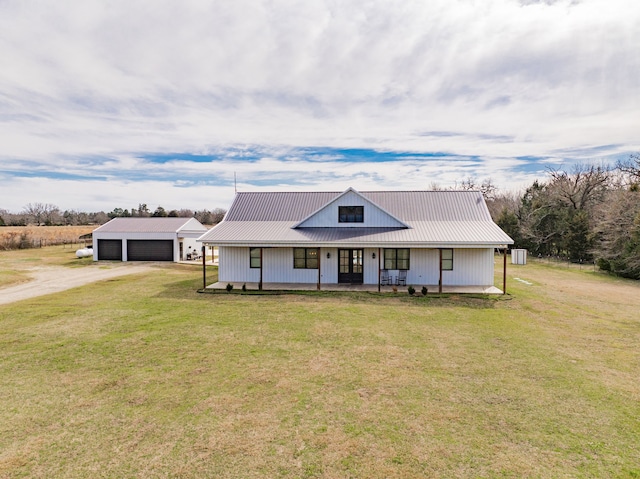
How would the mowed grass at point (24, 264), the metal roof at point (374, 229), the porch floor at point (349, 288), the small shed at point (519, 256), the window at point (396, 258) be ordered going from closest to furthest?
the porch floor at point (349, 288), the metal roof at point (374, 229), the window at point (396, 258), the mowed grass at point (24, 264), the small shed at point (519, 256)

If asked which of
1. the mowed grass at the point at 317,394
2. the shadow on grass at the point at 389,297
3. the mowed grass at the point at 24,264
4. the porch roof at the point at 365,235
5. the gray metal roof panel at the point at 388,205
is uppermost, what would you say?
the gray metal roof panel at the point at 388,205

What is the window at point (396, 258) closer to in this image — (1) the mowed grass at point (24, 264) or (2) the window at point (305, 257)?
(2) the window at point (305, 257)

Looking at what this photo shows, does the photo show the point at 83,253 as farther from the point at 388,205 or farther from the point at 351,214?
the point at 388,205

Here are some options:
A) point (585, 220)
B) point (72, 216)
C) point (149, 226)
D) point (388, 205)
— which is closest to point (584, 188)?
point (585, 220)

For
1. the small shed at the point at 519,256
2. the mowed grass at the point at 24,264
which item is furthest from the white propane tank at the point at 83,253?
the small shed at the point at 519,256

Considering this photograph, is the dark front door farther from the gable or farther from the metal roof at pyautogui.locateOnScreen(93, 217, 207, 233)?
the metal roof at pyautogui.locateOnScreen(93, 217, 207, 233)

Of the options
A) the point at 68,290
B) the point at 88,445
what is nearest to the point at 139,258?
the point at 68,290
